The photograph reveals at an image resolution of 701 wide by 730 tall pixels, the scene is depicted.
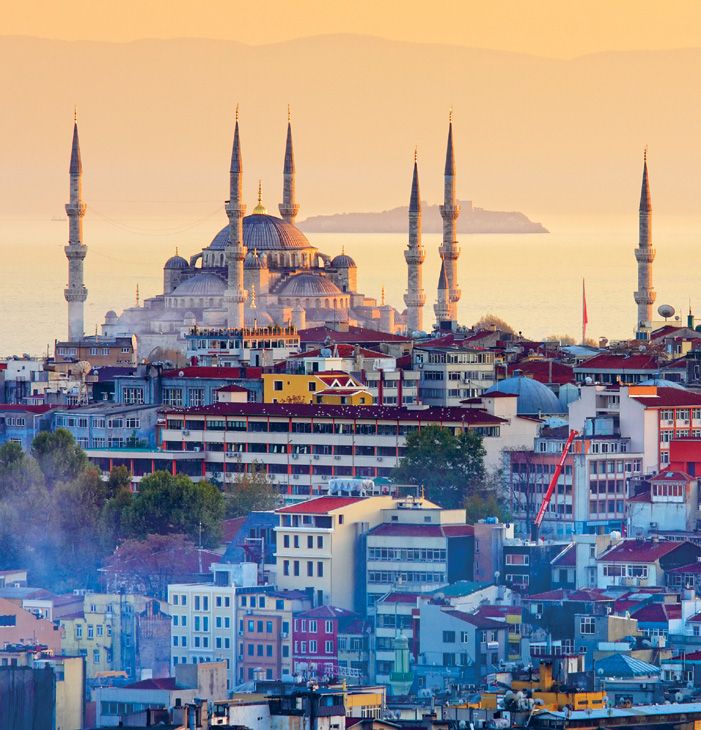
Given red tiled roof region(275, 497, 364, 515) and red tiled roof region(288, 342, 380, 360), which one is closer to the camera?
red tiled roof region(275, 497, 364, 515)

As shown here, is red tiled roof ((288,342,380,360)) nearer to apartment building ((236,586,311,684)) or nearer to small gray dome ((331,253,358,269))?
apartment building ((236,586,311,684))

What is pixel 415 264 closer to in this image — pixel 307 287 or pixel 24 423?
pixel 307 287

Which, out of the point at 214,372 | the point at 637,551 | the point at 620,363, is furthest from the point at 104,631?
the point at 620,363

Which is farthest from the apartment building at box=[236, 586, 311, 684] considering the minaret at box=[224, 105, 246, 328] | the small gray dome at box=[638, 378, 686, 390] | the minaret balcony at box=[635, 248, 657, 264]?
the minaret balcony at box=[635, 248, 657, 264]

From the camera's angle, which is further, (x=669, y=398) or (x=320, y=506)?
(x=669, y=398)

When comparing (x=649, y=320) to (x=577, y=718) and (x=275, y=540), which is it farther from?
(x=577, y=718)

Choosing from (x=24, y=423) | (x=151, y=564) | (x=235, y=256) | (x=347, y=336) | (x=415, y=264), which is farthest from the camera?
(x=415, y=264)
